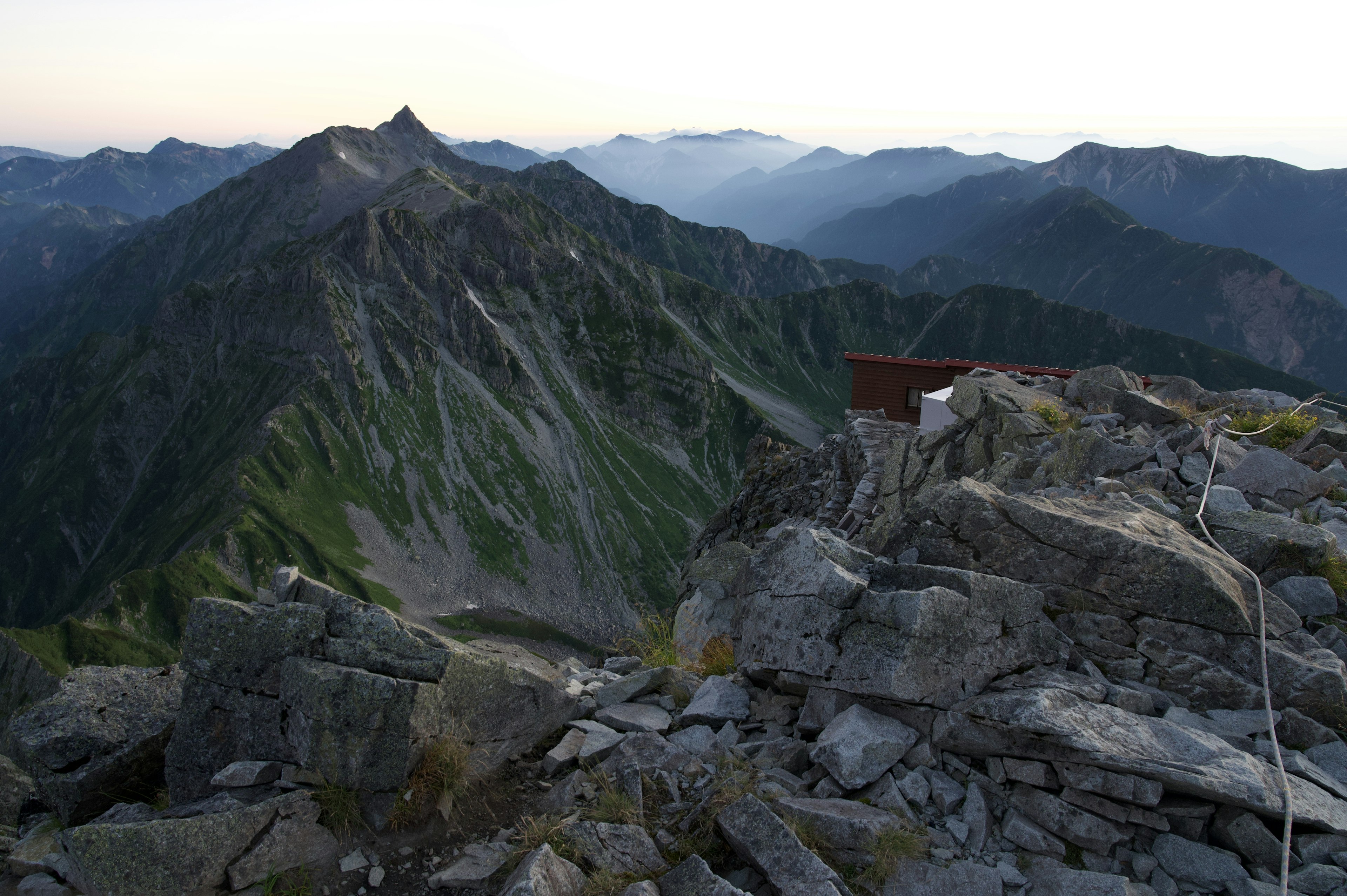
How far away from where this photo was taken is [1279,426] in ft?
53.3

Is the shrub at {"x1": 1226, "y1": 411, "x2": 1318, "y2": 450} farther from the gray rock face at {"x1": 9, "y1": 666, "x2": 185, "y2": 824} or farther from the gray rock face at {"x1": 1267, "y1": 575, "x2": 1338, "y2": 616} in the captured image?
the gray rock face at {"x1": 9, "y1": 666, "x2": 185, "y2": 824}

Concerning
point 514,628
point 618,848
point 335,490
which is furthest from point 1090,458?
point 335,490

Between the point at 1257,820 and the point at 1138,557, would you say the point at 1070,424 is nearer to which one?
the point at 1138,557

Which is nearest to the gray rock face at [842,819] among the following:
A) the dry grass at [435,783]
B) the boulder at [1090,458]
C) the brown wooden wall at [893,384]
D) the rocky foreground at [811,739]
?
the rocky foreground at [811,739]

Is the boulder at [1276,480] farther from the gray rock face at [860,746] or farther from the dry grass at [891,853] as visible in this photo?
the dry grass at [891,853]

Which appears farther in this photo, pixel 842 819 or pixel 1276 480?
pixel 1276 480

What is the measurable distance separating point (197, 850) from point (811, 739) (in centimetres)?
760

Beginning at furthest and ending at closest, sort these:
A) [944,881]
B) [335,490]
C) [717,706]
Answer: [335,490] < [717,706] < [944,881]

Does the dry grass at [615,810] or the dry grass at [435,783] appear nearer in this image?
the dry grass at [615,810]

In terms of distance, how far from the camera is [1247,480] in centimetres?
1354

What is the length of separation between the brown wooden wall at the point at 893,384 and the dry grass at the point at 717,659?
105ft

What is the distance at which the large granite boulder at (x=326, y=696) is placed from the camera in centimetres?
880

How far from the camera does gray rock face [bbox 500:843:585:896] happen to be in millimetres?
6953

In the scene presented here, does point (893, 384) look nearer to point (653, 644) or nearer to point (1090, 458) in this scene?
point (1090, 458)
